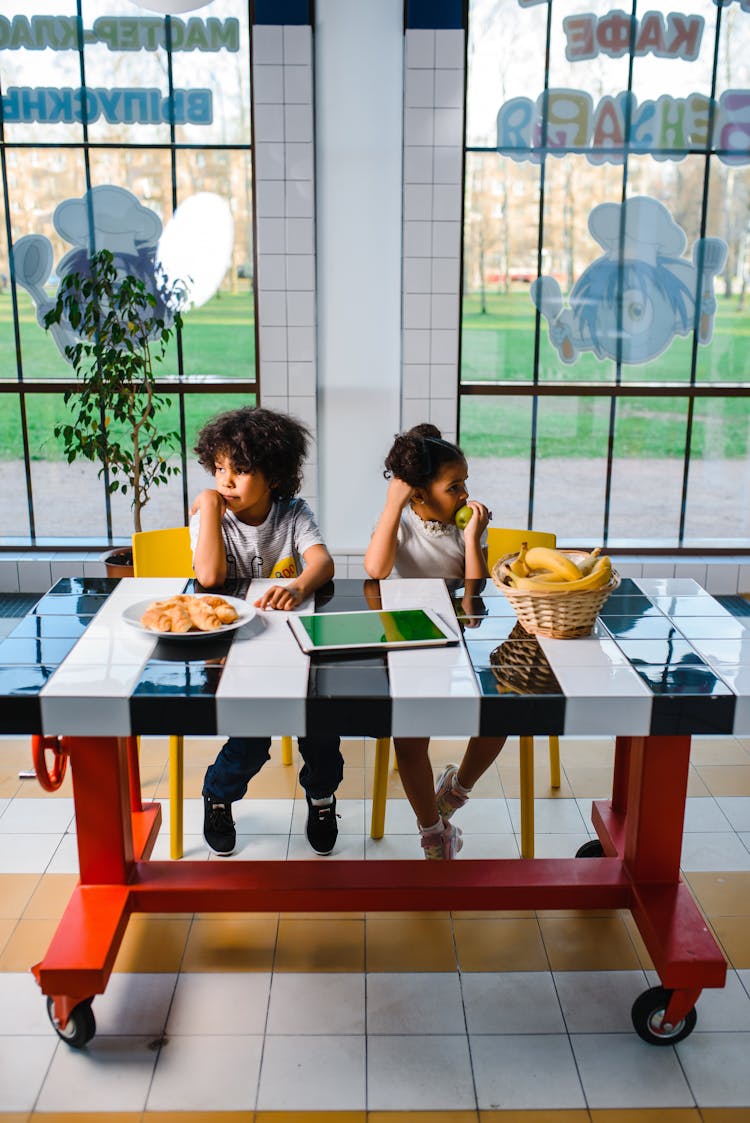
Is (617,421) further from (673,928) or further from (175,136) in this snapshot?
(673,928)

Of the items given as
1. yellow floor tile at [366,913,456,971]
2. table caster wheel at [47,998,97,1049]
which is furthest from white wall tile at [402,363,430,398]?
table caster wheel at [47,998,97,1049]

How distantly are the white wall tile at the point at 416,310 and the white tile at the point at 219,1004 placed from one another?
3.03 metres

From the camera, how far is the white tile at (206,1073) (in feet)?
6.36

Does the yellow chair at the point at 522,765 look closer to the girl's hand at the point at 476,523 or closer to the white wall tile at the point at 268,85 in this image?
the girl's hand at the point at 476,523

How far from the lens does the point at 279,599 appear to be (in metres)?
2.35

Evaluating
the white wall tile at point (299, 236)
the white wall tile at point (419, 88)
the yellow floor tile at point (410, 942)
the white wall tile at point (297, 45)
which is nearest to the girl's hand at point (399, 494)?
the yellow floor tile at point (410, 942)

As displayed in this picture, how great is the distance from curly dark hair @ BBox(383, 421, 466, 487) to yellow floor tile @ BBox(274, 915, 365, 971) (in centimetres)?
113

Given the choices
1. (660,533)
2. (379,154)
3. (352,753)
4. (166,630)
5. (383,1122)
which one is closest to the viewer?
(383,1122)

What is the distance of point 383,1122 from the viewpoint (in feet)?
6.25

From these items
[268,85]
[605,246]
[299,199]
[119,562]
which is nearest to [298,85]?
[268,85]

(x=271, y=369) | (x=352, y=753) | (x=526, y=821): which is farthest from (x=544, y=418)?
(x=526, y=821)

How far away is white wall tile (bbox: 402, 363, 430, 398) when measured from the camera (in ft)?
15.1

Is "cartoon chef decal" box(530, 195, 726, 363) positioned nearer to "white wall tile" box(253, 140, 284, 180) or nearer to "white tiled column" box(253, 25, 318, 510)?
"white tiled column" box(253, 25, 318, 510)

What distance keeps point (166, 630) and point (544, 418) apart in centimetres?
322
